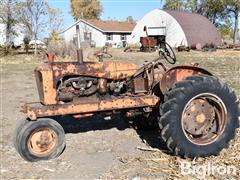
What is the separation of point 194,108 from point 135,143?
1.21 m

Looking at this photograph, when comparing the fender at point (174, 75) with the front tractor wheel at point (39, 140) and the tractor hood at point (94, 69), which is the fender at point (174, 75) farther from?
the front tractor wheel at point (39, 140)

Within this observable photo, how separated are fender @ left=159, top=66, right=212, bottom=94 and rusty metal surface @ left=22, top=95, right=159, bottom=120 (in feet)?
0.76

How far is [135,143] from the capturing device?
604cm

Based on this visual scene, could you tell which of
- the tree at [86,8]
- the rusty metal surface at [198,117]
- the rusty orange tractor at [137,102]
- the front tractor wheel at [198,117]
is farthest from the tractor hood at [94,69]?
the tree at [86,8]

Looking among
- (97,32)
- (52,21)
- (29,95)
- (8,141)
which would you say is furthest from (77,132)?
(97,32)

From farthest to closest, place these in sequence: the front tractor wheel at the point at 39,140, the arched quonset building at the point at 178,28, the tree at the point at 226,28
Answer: the tree at the point at 226,28, the arched quonset building at the point at 178,28, the front tractor wheel at the point at 39,140

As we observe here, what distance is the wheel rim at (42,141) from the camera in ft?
16.8

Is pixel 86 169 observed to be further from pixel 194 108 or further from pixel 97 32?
pixel 97 32

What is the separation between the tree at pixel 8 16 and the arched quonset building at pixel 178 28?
64.0 feet

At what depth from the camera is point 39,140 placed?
16.8ft

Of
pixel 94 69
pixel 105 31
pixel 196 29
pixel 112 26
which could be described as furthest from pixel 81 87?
pixel 112 26

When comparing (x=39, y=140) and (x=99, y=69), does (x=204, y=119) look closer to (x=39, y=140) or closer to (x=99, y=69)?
(x=99, y=69)

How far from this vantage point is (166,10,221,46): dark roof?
4408cm

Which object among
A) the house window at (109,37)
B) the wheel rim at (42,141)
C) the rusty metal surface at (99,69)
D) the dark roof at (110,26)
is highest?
the dark roof at (110,26)
